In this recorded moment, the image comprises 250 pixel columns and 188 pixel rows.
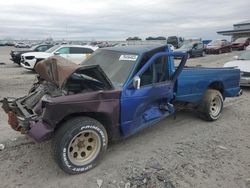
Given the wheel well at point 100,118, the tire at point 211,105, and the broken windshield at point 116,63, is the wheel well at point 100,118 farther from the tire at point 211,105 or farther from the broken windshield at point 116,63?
the tire at point 211,105

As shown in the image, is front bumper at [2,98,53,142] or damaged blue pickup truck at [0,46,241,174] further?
damaged blue pickup truck at [0,46,241,174]

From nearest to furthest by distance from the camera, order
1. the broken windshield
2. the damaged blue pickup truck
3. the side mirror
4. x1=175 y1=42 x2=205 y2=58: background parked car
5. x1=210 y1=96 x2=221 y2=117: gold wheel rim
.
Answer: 1. the damaged blue pickup truck
2. the side mirror
3. the broken windshield
4. x1=210 y1=96 x2=221 y2=117: gold wheel rim
5. x1=175 y1=42 x2=205 y2=58: background parked car

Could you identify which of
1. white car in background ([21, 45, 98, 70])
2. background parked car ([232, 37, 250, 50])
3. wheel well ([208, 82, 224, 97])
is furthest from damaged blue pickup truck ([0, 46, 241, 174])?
background parked car ([232, 37, 250, 50])

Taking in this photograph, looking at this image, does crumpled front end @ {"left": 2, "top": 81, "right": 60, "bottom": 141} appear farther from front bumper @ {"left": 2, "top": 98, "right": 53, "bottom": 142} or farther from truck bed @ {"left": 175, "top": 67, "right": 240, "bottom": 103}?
truck bed @ {"left": 175, "top": 67, "right": 240, "bottom": 103}

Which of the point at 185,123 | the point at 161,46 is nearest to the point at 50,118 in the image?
the point at 161,46

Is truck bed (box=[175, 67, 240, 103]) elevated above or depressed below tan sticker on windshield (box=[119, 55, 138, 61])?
below

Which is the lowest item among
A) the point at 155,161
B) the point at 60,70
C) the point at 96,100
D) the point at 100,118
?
the point at 155,161

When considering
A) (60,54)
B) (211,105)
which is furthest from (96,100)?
(60,54)

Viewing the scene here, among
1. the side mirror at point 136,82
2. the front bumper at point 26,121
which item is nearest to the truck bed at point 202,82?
the side mirror at point 136,82

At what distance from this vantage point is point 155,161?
4445 millimetres

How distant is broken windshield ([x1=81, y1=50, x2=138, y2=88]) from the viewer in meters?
4.72

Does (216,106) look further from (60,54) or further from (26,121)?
(60,54)

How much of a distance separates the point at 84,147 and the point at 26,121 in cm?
93

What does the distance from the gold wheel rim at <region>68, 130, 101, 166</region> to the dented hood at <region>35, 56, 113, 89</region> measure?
802 mm
